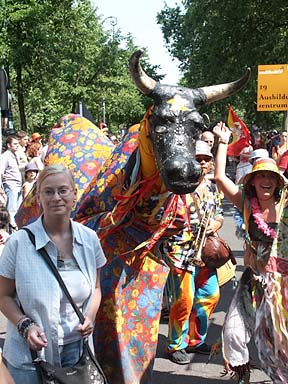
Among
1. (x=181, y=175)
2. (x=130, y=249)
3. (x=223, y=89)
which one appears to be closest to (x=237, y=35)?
(x=223, y=89)

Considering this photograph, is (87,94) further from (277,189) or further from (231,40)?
(277,189)

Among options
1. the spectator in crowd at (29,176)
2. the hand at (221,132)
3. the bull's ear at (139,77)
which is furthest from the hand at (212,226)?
the spectator in crowd at (29,176)

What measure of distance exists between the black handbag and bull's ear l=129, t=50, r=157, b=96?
1183mm

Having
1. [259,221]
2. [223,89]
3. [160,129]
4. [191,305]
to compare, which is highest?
[223,89]

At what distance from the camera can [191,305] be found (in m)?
5.04

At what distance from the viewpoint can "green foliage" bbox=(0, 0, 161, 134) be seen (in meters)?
18.9

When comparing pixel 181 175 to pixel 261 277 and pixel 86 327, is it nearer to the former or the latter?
pixel 86 327

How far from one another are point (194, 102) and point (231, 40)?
17.2m

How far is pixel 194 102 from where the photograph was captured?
3.56m

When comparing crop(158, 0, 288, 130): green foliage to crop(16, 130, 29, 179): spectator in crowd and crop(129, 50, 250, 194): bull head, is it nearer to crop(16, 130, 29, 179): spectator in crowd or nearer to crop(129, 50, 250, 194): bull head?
crop(16, 130, 29, 179): spectator in crowd

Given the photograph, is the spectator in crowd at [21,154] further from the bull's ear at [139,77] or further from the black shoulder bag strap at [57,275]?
the black shoulder bag strap at [57,275]

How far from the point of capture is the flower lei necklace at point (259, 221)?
154 inches

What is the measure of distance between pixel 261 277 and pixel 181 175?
1.17 meters

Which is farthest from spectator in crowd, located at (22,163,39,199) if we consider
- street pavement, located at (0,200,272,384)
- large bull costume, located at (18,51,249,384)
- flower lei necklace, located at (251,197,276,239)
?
flower lei necklace, located at (251,197,276,239)
